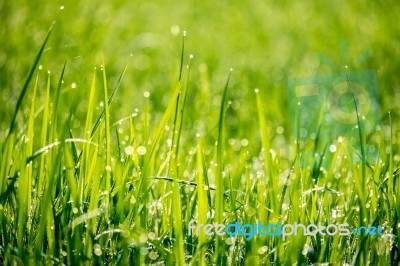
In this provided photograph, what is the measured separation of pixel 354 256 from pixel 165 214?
0.40 metres

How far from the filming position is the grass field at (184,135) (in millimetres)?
980

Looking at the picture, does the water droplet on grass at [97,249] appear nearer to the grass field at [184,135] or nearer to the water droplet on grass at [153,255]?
the grass field at [184,135]

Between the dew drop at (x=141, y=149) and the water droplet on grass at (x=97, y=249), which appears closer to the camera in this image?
the water droplet on grass at (x=97, y=249)

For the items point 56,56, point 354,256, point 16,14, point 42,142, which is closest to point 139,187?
point 42,142

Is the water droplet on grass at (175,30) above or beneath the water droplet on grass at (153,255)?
above

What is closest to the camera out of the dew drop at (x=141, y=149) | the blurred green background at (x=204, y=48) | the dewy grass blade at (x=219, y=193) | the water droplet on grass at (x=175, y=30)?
the dewy grass blade at (x=219, y=193)

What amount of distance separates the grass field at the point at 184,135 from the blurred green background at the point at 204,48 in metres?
0.01

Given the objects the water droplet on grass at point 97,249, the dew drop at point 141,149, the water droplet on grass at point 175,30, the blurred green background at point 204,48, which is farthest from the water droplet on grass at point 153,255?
the water droplet on grass at point 175,30

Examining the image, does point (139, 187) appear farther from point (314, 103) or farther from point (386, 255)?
point (314, 103)

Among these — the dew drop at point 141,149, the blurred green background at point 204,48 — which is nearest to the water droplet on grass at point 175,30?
the blurred green background at point 204,48

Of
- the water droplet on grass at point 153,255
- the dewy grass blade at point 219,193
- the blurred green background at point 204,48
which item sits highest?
the blurred green background at point 204,48

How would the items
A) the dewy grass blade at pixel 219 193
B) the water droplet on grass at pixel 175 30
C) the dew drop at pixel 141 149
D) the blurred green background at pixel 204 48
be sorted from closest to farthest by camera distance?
the dewy grass blade at pixel 219 193
the dew drop at pixel 141 149
the blurred green background at pixel 204 48
the water droplet on grass at pixel 175 30

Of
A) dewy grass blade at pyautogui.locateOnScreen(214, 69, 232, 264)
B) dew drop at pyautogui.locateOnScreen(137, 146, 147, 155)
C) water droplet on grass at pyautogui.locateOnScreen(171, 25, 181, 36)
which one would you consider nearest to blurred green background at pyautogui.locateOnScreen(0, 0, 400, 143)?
water droplet on grass at pyautogui.locateOnScreen(171, 25, 181, 36)

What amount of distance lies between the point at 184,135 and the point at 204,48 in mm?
1390
